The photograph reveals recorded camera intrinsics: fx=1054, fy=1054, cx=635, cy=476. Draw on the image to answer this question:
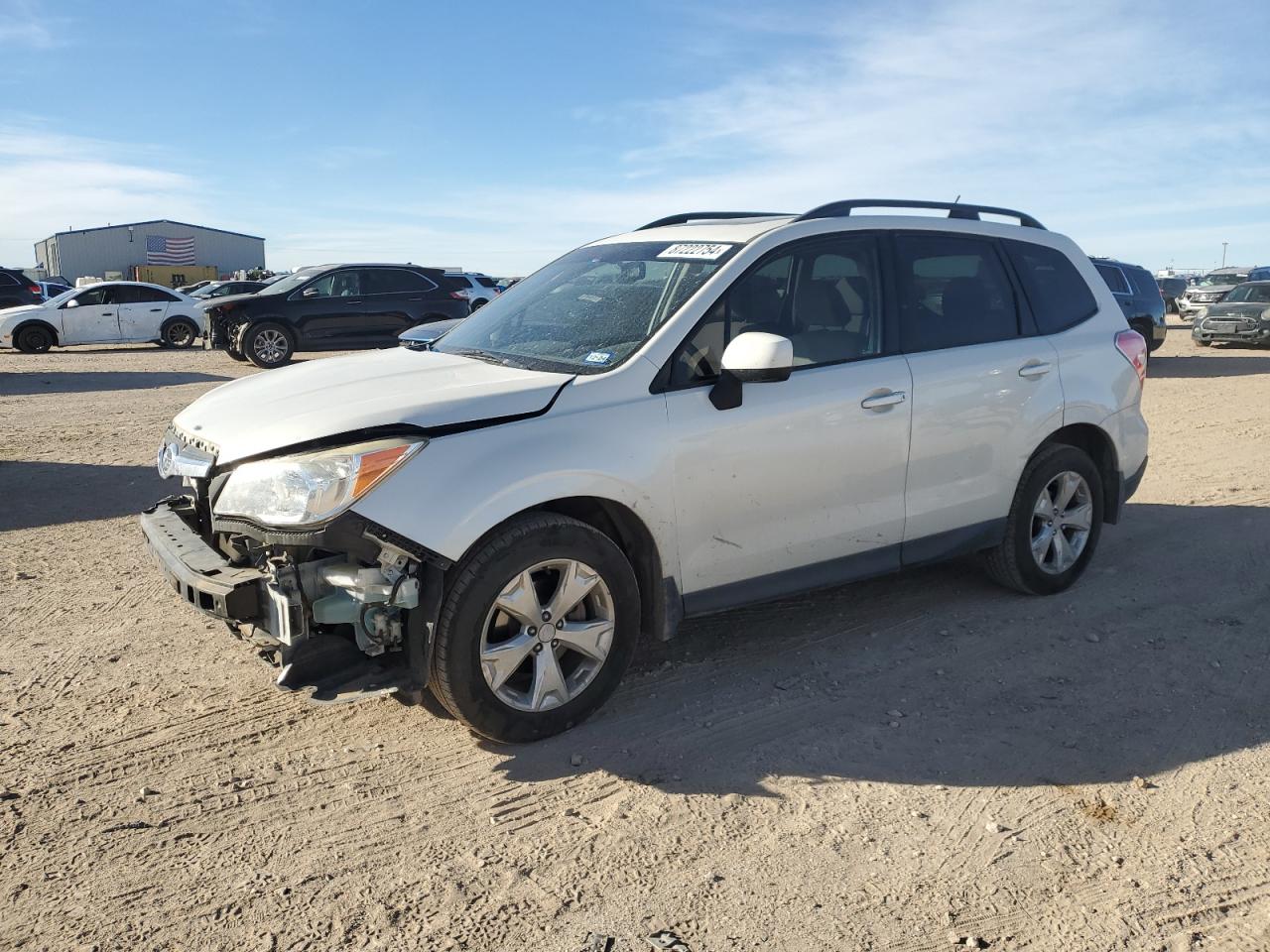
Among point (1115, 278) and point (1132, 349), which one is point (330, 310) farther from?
point (1132, 349)

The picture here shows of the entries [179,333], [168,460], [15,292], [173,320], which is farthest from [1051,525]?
[15,292]

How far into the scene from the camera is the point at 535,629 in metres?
3.78

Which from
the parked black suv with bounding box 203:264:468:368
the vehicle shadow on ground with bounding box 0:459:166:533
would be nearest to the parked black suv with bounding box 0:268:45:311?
the parked black suv with bounding box 203:264:468:368

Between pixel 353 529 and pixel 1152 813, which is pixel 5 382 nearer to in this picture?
pixel 353 529

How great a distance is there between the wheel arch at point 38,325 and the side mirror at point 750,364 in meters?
22.3

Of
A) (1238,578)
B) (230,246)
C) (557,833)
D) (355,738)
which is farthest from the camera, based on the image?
(230,246)

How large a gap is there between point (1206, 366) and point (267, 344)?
16680mm

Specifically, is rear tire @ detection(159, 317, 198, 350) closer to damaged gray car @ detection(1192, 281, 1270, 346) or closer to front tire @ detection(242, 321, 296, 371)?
front tire @ detection(242, 321, 296, 371)

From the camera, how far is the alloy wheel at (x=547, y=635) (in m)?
3.71

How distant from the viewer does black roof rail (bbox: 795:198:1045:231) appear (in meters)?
4.82

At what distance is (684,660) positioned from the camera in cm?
470

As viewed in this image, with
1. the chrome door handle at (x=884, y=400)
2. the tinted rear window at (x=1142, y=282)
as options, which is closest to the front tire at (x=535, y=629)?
the chrome door handle at (x=884, y=400)

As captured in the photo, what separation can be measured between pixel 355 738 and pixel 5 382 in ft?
49.6

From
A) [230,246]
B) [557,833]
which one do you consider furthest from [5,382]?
[230,246]
